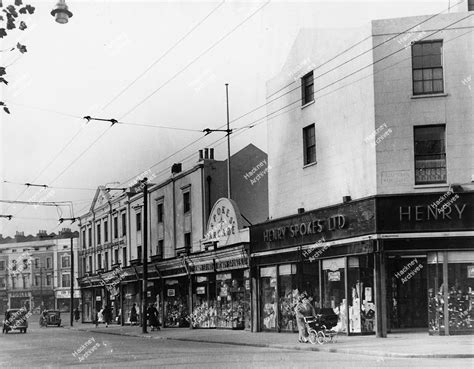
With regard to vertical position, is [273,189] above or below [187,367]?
above

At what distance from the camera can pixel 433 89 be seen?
2383cm

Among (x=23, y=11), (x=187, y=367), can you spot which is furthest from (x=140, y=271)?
(x=23, y=11)

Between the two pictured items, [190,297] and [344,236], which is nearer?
[344,236]

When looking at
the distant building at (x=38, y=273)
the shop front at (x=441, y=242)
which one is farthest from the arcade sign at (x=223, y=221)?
the distant building at (x=38, y=273)

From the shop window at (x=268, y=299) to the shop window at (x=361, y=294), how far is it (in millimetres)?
5441

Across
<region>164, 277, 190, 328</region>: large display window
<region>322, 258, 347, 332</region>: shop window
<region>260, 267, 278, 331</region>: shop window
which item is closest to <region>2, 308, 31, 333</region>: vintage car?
<region>164, 277, 190, 328</region>: large display window

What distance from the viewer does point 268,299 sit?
102 feet

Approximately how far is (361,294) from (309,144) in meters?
6.85

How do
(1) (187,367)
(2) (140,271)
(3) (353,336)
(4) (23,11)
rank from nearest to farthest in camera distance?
(4) (23,11) → (1) (187,367) → (3) (353,336) → (2) (140,271)

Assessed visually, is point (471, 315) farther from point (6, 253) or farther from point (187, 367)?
point (6, 253)

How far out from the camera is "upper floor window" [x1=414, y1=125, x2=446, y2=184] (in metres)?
23.5

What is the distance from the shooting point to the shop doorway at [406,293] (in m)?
26.4

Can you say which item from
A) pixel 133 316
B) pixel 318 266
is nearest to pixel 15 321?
pixel 133 316

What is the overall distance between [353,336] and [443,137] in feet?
24.3
